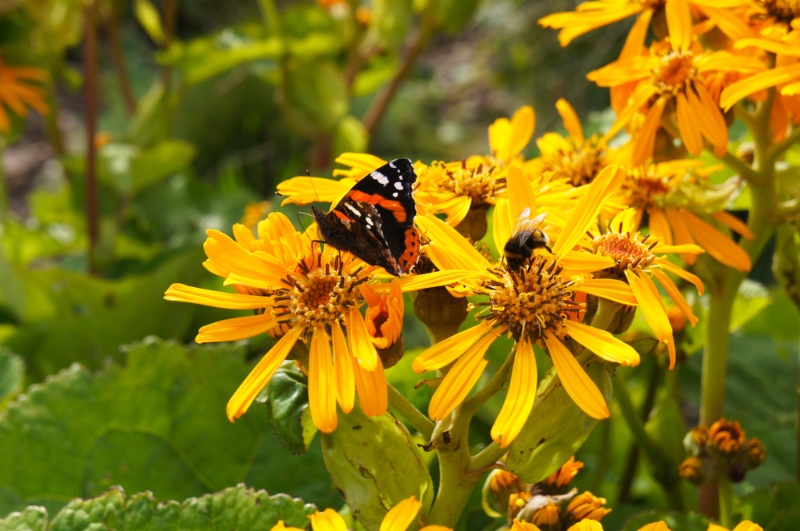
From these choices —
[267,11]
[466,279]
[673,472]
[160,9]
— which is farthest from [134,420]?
[160,9]

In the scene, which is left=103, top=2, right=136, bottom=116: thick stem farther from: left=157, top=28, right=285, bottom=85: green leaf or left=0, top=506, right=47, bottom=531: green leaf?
left=0, top=506, right=47, bottom=531: green leaf

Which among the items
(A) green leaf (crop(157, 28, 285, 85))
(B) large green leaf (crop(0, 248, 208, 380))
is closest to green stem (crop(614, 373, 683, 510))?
(B) large green leaf (crop(0, 248, 208, 380))

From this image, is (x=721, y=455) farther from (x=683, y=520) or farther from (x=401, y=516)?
(x=401, y=516)

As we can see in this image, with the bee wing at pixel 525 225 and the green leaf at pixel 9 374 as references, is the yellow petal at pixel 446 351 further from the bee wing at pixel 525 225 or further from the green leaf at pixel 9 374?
the green leaf at pixel 9 374

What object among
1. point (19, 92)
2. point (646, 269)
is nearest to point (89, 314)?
point (19, 92)


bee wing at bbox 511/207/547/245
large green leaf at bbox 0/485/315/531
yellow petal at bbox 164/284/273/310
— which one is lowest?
large green leaf at bbox 0/485/315/531

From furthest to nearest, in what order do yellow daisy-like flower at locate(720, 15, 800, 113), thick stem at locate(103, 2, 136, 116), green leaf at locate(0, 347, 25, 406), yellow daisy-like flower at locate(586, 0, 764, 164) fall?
1. thick stem at locate(103, 2, 136, 116)
2. green leaf at locate(0, 347, 25, 406)
3. yellow daisy-like flower at locate(586, 0, 764, 164)
4. yellow daisy-like flower at locate(720, 15, 800, 113)
